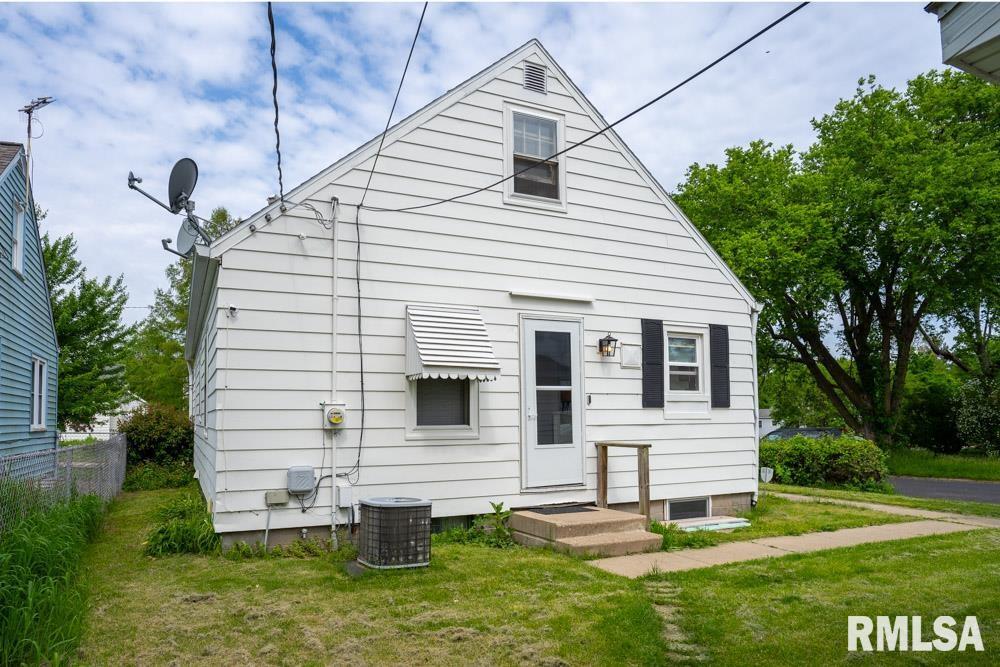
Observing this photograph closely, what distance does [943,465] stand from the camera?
67.6ft

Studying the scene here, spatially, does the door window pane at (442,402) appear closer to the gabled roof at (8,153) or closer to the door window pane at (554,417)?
the door window pane at (554,417)

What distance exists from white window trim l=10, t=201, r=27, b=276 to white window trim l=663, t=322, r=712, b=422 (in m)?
10.7

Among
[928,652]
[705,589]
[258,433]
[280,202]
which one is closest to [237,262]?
[280,202]

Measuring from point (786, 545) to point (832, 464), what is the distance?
29.6 ft

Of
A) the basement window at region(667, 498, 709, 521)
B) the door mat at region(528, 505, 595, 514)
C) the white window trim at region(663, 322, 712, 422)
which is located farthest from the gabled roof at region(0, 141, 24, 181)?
the basement window at region(667, 498, 709, 521)

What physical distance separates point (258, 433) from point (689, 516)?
575 centimetres

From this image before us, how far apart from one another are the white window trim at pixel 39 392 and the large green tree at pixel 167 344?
1240 cm

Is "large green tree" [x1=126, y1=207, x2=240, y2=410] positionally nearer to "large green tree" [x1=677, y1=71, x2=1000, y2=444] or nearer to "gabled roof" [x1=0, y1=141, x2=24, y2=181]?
"gabled roof" [x1=0, y1=141, x2=24, y2=181]

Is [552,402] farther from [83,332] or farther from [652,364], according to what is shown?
[83,332]

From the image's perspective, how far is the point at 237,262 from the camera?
270 inches

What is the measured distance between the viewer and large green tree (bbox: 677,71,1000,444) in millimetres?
19562

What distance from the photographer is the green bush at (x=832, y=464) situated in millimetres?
15297

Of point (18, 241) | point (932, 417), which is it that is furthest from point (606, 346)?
point (932, 417)

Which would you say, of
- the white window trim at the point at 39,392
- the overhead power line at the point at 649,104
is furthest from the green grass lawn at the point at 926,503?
the white window trim at the point at 39,392
